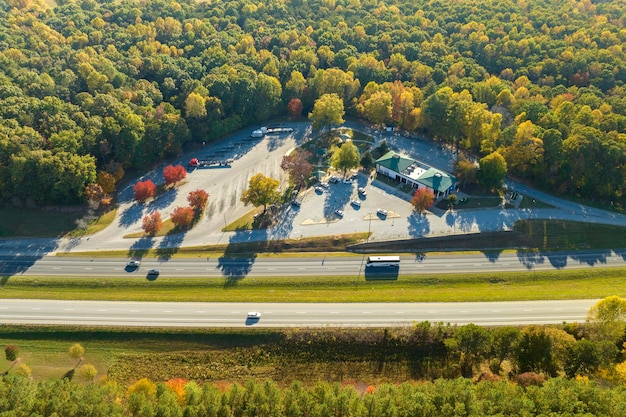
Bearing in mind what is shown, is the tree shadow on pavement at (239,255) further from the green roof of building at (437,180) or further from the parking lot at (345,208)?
the green roof of building at (437,180)

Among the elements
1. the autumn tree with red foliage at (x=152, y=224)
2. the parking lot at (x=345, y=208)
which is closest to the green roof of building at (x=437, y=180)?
the parking lot at (x=345, y=208)

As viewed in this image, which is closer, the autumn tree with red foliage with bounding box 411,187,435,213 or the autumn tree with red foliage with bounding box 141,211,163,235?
the autumn tree with red foliage with bounding box 141,211,163,235

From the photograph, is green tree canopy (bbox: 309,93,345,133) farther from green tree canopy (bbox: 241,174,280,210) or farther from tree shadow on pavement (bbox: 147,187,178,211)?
tree shadow on pavement (bbox: 147,187,178,211)

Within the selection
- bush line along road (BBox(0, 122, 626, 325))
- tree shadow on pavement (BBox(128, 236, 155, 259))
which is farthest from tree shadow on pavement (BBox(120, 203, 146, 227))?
tree shadow on pavement (BBox(128, 236, 155, 259))

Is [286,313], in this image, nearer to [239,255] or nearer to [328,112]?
[239,255]

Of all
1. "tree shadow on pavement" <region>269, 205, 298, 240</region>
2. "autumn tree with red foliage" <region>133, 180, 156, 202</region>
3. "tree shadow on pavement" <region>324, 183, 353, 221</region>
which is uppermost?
"autumn tree with red foliage" <region>133, 180, 156, 202</region>

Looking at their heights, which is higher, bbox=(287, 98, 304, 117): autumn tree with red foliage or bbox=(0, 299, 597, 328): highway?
bbox=(287, 98, 304, 117): autumn tree with red foliage

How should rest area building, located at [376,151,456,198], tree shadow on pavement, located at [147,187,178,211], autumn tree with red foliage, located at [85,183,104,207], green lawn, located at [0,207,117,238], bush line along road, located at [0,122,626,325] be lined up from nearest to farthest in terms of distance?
bush line along road, located at [0,122,626,325] → green lawn, located at [0,207,117,238] → autumn tree with red foliage, located at [85,183,104,207] → rest area building, located at [376,151,456,198] → tree shadow on pavement, located at [147,187,178,211]
